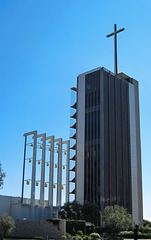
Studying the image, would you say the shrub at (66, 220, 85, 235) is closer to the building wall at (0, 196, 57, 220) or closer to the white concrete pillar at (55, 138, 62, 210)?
the building wall at (0, 196, 57, 220)

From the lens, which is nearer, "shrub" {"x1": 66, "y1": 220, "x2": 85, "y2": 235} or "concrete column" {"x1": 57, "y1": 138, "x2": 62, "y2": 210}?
"shrub" {"x1": 66, "y1": 220, "x2": 85, "y2": 235}

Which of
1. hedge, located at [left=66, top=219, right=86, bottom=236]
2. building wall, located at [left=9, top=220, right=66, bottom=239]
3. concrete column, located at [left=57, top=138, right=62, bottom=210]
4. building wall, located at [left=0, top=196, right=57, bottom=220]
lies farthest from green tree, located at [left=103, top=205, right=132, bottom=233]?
building wall, located at [left=0, top=196, right=57, bottom=220]

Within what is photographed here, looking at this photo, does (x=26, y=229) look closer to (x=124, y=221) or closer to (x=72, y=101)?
(x=124, y=221)

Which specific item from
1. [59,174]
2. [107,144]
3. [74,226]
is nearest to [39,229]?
[74,226]

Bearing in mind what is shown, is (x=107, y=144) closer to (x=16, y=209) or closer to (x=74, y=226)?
(x=74, y=226)

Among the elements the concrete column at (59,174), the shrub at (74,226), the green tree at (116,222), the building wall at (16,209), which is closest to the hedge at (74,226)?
the shrub at (74,226)

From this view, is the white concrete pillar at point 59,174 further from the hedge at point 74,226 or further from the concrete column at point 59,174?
the hedge at point 74,226

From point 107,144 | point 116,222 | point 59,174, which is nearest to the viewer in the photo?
point 116,222

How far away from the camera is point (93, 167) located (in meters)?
59.0

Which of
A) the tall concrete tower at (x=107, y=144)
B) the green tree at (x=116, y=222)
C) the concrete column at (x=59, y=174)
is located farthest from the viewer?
the tall concrete tower at (x=107, y=144)

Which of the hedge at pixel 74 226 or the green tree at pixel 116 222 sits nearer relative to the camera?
the hedge at pixel 74 226

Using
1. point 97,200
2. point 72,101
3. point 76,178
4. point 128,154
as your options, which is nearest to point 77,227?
point 97,200

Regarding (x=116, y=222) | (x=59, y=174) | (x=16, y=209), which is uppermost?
(x=59, y=174)

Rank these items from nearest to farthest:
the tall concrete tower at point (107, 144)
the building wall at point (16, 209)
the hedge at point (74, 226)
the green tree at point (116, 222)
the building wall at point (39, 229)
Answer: the building wall at point (39, 229) → the hedge at point (74, 226) → the green tree at point (116, 222) → the building wall at point (16, 209) → the tall concrete tower at point (107, 144)
